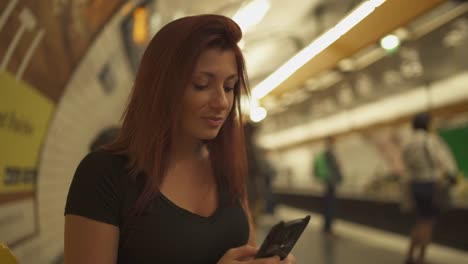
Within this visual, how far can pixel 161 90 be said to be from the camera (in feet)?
4.38

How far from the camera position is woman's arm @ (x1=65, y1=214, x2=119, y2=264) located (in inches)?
48.8

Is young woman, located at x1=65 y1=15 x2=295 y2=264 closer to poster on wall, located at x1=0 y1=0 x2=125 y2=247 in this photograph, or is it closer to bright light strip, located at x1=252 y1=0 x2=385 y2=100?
bright light strip, located at x1=252 y1=0 x2=385 y2=100

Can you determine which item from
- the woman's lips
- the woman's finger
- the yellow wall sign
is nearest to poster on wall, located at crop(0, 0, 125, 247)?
the yellow wall sign

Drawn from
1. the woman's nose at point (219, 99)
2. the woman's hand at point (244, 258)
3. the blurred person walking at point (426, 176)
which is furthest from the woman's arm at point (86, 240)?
the blurred person walking at point (426, 176)

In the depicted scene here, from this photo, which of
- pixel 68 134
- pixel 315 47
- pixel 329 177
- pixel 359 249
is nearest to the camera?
pixel 68 134

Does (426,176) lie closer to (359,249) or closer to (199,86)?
(359,249)

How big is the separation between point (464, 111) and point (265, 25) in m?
4.72

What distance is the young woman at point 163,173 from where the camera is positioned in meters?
1.27

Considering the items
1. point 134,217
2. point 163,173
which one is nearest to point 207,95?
point 163,173

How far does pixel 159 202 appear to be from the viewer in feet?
4.42

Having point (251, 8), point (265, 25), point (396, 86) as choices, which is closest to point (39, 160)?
point (251, 8)

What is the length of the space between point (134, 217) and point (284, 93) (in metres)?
7.73

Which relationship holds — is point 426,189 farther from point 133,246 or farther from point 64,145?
point 133,246

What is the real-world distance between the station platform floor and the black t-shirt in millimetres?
4056
